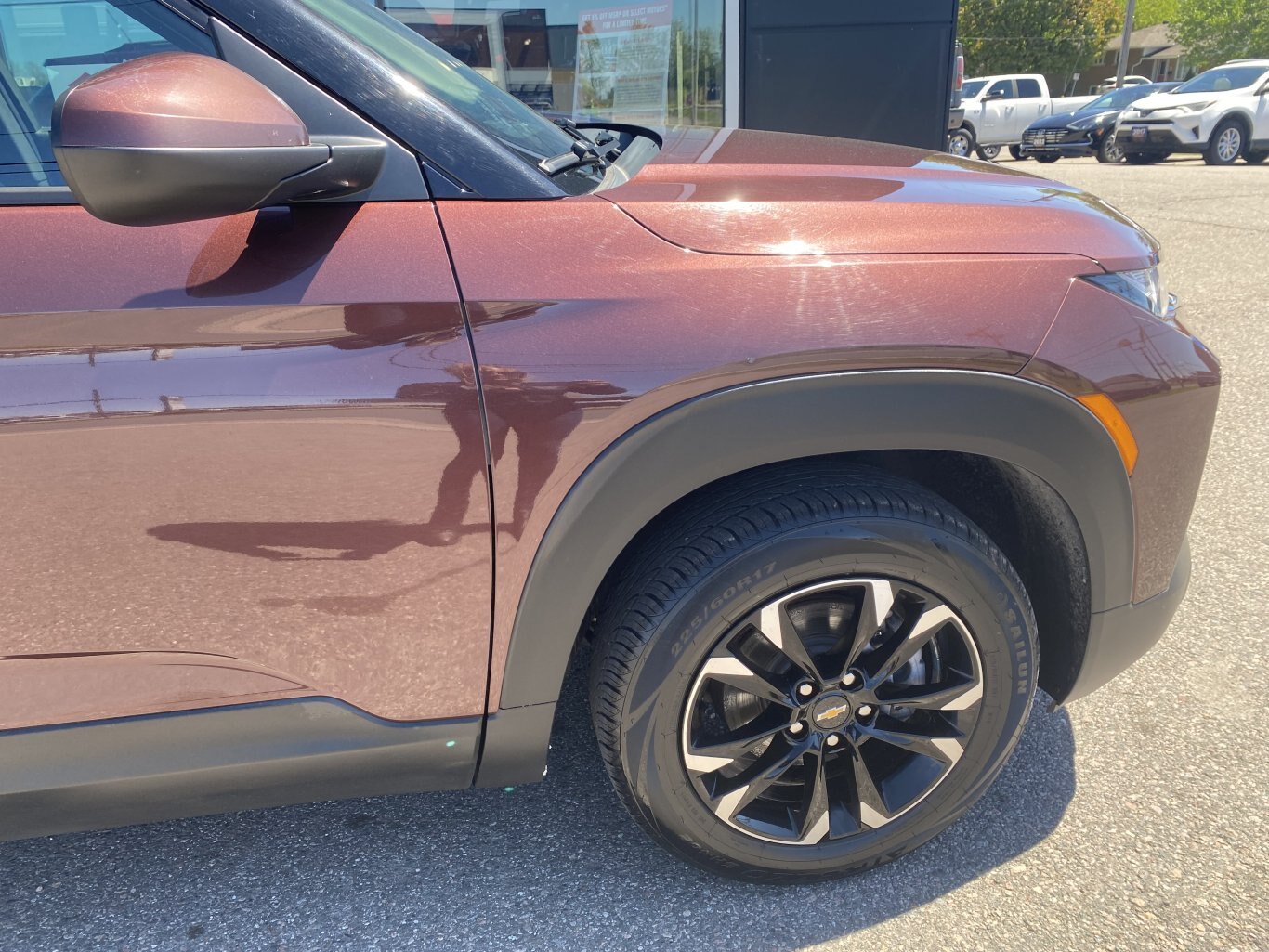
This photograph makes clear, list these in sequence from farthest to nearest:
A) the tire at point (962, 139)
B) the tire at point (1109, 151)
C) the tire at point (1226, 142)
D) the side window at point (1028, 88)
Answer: the side window at point (1028, 88), the tire at point (962, 139), the tire at point (1109, 151), the tire at point (1226, 142)

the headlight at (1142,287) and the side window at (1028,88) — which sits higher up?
the headlight at (1142,287)

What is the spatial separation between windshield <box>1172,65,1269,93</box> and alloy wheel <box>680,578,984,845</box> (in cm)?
1717

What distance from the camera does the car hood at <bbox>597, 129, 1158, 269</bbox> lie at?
A: 1.45m

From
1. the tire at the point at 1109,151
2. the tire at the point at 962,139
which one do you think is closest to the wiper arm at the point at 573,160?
the tire at the point at 1109,151

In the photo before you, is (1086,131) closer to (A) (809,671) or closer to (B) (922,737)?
(B) (922,737)

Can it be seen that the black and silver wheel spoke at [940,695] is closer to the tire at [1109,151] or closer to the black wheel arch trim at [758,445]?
the black wheel arch trim at [758,445]

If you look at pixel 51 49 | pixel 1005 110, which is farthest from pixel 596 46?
pixel 1005 110

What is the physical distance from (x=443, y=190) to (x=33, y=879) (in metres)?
1.59

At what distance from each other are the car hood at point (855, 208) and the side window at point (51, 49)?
0.71 metres

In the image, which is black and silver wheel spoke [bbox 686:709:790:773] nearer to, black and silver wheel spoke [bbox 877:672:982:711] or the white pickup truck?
black and silver wheel spoke [bbox 877:672:982:711]

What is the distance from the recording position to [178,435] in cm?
129

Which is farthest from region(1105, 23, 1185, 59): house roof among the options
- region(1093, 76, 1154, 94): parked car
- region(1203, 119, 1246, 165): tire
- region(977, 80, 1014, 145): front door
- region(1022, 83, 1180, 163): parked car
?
region(1203, 119, 1246, 165): tire

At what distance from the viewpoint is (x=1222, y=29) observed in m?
37.0

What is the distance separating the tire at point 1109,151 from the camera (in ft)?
53.5
